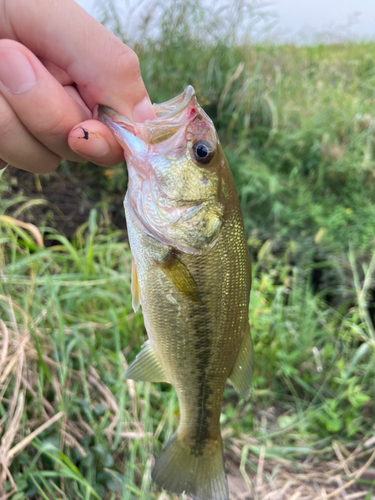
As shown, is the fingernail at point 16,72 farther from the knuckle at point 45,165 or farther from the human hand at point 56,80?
the knuckle at point 45,165

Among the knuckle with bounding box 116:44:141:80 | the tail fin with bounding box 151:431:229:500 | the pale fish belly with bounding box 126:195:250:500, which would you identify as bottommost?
the tail fin with bounding box 151:431:229:500

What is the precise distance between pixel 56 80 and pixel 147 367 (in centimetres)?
96

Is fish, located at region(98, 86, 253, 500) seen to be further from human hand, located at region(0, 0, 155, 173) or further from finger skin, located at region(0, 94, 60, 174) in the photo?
finger skin, located at region(0, 94, 60, 174)

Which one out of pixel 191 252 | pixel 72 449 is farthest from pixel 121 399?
pixel 191 252

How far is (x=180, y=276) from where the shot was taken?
1.04 m

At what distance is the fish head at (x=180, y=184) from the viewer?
Answer: 102cm

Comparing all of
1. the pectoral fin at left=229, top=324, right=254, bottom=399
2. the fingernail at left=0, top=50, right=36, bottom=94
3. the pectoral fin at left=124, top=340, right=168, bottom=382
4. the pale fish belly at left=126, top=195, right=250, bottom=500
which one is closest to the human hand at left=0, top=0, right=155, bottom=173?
the fingernail at left=0, top=50, right=36, bottom=94

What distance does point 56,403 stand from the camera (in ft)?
5.71

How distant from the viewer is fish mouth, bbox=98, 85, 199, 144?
990 mm

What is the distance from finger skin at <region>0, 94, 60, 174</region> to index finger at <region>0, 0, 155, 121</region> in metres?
0.20

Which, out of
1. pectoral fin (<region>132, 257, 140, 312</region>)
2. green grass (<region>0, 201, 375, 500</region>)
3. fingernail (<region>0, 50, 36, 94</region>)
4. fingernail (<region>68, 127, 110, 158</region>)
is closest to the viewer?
fingernail (<region>0, 50, 36, 94</region>)

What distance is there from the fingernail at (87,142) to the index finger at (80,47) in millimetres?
116

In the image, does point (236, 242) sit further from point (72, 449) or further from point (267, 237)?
point (267, 237)

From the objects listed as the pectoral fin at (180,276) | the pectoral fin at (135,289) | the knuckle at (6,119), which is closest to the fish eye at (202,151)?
the pectoral fin at (180,276)
